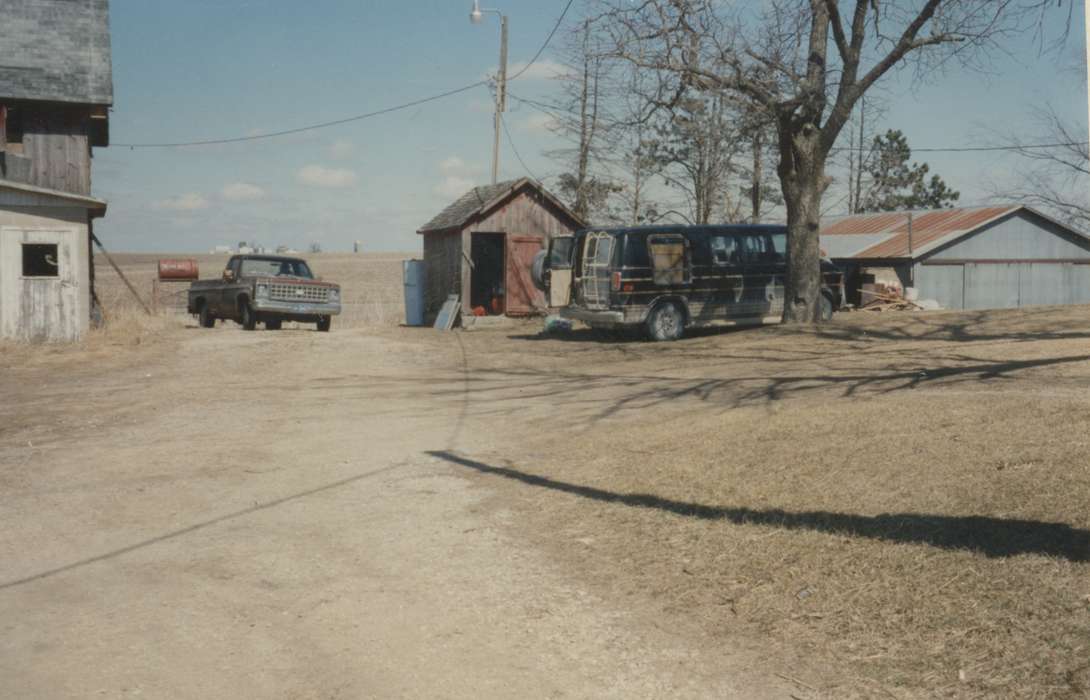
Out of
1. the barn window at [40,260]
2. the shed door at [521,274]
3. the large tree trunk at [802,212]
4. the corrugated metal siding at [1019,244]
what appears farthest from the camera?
the corrugated metal siding at [1019,244]

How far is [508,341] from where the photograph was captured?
22594mm

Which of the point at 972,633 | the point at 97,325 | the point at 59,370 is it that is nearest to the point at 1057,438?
the point at 972,633

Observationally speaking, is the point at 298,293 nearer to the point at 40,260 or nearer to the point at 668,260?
the point at 40,260

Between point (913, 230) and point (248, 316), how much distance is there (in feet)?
84.1

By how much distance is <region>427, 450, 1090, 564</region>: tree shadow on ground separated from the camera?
5469 millimetres

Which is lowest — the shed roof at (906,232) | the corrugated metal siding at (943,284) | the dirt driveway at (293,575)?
A: the dirt driveway at (293,575)

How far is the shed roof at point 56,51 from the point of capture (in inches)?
893

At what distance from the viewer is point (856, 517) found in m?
6.36

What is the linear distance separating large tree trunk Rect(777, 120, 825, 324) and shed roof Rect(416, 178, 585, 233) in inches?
371

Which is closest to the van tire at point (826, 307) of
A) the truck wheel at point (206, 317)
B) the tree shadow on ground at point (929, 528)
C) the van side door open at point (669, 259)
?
the van side door open at point (669, 259)

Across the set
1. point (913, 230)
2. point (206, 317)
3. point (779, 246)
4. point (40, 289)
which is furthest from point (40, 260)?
point (913, 230)

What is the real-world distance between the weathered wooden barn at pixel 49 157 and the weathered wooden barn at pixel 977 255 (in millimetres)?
23848

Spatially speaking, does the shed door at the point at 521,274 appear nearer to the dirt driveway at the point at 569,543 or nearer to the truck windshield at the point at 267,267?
the truck windshield at the point at 267,267

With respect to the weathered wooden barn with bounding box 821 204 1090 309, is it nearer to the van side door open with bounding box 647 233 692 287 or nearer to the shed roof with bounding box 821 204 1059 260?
the shed roof with bounding box 821 204 1059 260
